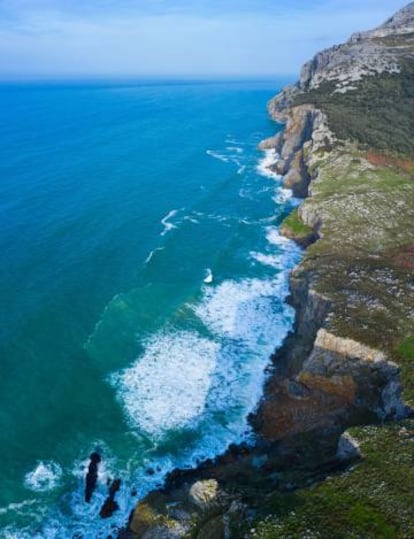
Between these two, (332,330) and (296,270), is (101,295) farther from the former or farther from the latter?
(332,330)

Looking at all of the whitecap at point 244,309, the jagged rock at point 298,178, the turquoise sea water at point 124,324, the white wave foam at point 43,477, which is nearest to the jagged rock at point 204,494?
the turquoise sea water at point 124,324

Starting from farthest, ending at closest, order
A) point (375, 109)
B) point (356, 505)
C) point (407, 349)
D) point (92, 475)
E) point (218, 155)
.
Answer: point (218, 155) → point (375, 109) → point (407, 349) → point (92, 475) → point (356, 505)

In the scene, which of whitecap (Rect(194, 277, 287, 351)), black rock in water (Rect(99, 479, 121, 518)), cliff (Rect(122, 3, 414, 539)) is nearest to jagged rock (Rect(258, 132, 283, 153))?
cliff (Rect(122, 3, 414, 539))

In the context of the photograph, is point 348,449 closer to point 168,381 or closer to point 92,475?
point 92,475

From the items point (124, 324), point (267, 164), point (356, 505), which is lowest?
point (124, 324)

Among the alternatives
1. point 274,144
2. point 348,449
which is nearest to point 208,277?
point 348,449

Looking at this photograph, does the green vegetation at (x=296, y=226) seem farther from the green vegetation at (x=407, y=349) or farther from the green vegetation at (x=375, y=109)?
the green vegetation at (x=407, y=349)

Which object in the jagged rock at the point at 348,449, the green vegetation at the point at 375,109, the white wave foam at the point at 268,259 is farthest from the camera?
the green vegetation at the point at 375,109

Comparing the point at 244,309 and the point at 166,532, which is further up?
the point at 244,309
